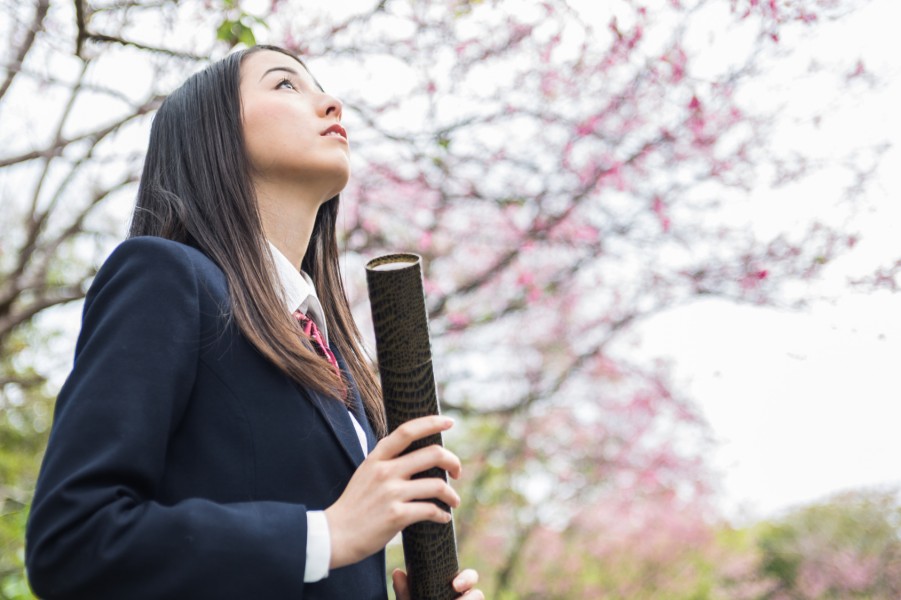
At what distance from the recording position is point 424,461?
1.09 meters

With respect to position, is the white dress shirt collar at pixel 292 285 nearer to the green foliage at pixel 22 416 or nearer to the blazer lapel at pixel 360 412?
the blazer lapel at pixel 360 412

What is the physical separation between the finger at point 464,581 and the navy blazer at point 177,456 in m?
0.16

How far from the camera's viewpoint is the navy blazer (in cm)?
97

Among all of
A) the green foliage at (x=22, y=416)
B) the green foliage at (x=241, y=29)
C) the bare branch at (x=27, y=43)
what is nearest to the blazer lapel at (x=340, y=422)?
the green foliage at (x=241, y=29)

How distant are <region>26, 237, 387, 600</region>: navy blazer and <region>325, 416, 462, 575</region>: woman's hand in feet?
0.19

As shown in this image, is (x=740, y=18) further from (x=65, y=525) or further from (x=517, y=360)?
(x=517, y=360)

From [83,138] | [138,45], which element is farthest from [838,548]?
[138,45]

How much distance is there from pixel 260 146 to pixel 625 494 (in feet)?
18.6

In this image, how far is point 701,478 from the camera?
645cm

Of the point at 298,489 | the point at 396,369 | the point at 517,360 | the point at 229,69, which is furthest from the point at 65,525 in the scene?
the point at 517,360

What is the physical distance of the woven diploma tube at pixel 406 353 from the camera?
1152 mm

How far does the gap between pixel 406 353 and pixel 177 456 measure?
0.35 m

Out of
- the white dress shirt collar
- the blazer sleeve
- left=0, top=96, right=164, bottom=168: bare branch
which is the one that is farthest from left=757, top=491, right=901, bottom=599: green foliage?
the blazer sleeve

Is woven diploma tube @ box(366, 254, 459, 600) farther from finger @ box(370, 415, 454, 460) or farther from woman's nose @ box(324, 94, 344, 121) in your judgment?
woman's nose @ box(324, 94, 344, 121)
